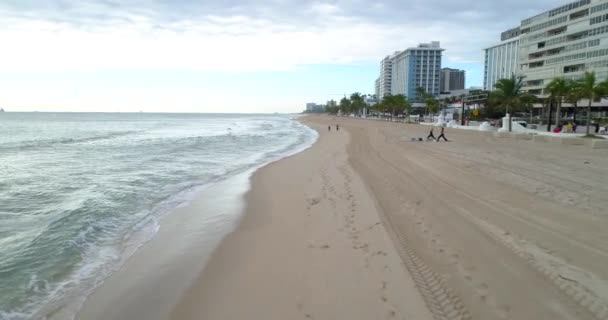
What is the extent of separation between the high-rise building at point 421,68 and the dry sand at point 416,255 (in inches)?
6396

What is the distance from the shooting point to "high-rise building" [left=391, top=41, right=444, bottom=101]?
165500 millimetres

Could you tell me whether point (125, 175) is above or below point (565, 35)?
below

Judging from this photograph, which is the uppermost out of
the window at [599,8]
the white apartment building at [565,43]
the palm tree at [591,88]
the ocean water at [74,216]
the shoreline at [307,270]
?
the window at [599,8]

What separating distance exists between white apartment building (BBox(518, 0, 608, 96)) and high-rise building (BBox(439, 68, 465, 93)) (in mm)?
106256

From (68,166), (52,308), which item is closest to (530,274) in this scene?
(52,308)

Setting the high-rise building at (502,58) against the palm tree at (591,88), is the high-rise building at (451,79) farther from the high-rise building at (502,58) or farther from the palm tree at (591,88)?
the palm tree at (591,88)

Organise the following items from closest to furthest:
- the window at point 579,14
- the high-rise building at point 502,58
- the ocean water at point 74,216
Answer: the ocean water at point 74,216 < the window at point 579,14 < the high-rise building at point 502,58

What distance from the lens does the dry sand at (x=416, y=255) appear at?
3789 mm

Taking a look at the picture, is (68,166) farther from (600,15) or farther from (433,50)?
(433,50)

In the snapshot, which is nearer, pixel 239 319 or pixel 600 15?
pixel 239 319

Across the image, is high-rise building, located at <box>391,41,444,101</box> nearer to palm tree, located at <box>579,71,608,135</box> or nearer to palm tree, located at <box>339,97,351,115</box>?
palm tree, located at <box>339,97,351,115</box>

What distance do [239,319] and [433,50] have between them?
180m

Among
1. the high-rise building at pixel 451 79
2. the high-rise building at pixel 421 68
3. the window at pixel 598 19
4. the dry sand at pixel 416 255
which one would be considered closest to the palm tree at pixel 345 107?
the high-rise building at pixel 421 68

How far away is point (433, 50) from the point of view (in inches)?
6580
